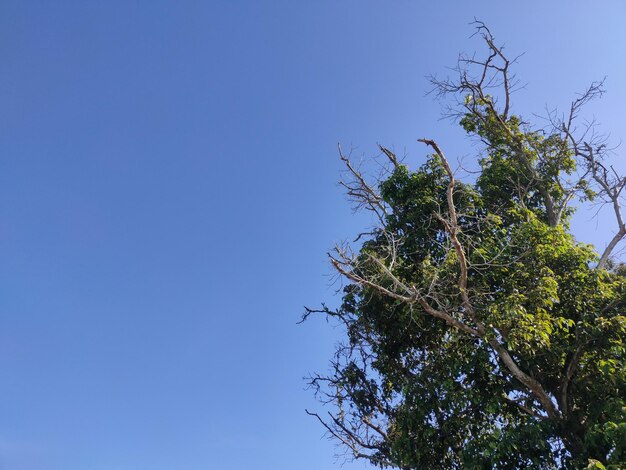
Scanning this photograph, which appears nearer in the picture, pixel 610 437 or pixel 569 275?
pixel 610 437

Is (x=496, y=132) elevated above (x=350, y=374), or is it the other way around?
(x=496, y=132)

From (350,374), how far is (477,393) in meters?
3.00

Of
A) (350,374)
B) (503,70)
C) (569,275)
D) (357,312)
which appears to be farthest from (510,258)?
(503,70)

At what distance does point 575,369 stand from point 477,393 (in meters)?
1.77

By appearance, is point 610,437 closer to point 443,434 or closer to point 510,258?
point 443,434

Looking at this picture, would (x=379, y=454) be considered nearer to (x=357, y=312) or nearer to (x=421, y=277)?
(x=357, y=312)

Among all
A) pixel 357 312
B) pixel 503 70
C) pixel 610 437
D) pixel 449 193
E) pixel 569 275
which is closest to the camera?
pixel 610 437

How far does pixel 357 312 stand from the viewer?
34.9 ft

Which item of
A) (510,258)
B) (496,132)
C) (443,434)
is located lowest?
(443,434)

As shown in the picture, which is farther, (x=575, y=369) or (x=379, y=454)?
(x=379, y=454)

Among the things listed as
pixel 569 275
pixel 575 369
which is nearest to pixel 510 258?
pixel 569 275

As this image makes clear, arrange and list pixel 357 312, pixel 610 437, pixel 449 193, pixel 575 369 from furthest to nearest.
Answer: pixel 357 312 < pixel 575 369 < pixel 449 193 < pixel 610 437

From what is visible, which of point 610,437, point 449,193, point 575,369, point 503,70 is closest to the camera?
point 610,437

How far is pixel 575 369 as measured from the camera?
8.71m
